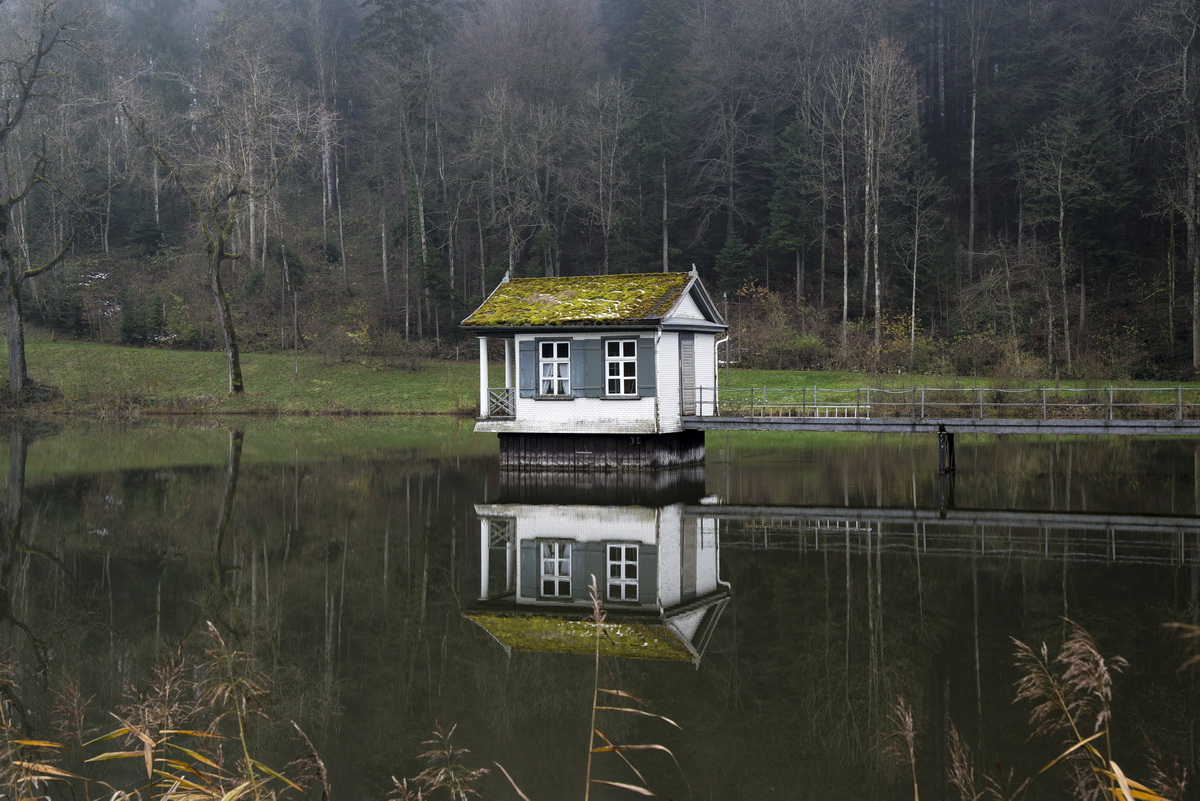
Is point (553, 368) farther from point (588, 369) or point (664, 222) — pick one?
point (664, 222)

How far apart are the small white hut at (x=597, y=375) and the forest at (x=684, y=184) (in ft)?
50.2

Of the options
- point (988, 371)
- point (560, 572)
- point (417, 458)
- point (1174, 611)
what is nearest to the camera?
point (1174, 611)

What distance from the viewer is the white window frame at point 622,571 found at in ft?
41.1

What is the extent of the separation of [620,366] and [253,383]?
24.7 metres

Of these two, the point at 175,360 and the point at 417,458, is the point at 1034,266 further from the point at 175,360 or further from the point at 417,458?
the point at 175,360

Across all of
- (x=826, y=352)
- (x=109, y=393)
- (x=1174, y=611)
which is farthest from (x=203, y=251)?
(x=1174, y=611)

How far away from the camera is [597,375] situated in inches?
951

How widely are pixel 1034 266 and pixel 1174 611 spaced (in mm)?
31542

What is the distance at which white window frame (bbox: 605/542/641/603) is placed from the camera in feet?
41.1

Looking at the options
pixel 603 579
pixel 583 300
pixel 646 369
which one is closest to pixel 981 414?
pixel 646 369

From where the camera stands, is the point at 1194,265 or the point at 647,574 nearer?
the point at 647,574

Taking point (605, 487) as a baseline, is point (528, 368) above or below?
above

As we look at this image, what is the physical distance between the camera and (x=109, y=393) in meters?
41.0

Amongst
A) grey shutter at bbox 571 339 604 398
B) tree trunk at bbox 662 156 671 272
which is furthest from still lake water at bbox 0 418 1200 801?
tree trunk at bbox 662 156 671 272
